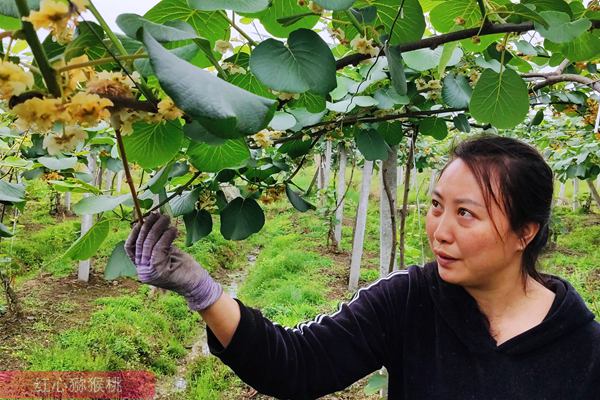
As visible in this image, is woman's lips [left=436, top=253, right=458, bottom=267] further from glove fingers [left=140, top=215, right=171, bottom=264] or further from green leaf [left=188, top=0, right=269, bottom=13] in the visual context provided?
green leaf [left=188, top=0, right=269, bottom=13]

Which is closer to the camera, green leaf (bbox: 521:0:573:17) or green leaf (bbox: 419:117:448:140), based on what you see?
green leaf (bbox: 521:0:573:17)

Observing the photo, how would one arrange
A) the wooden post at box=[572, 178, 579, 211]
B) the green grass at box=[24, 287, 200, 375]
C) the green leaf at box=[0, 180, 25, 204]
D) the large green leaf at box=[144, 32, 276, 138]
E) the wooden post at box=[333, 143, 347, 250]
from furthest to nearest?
the wooden post at box=[572, 178, 579, 211]
the wooden post at box=[333, 143, 347, 250]
the green grass at box=[24, 287, 200, 375]
the green leaf at box=[0, 180, 25, 204]
the large green leaf at box=[144, 32, 276, 138]

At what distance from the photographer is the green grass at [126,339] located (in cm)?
350

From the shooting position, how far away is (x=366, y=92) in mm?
1287

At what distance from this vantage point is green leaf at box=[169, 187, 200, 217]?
1.17 metres

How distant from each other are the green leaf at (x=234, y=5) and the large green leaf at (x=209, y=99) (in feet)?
0.42

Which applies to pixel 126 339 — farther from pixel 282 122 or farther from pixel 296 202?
pixel 282 122

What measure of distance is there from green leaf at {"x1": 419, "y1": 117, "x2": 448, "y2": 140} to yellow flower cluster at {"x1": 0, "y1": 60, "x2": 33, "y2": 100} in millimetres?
1251

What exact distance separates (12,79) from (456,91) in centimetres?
96

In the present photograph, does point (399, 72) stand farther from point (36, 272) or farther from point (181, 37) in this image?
point (36, 272)

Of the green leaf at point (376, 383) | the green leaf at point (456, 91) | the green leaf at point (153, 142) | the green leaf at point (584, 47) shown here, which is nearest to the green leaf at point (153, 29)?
the green leaf at point (153, 142)

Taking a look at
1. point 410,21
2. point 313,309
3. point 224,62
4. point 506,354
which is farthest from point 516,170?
point 313,309

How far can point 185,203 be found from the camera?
118cm

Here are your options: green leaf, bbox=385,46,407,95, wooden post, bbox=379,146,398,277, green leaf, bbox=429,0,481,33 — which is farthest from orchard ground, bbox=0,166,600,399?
green leaf, bbox=385,46,407,95
